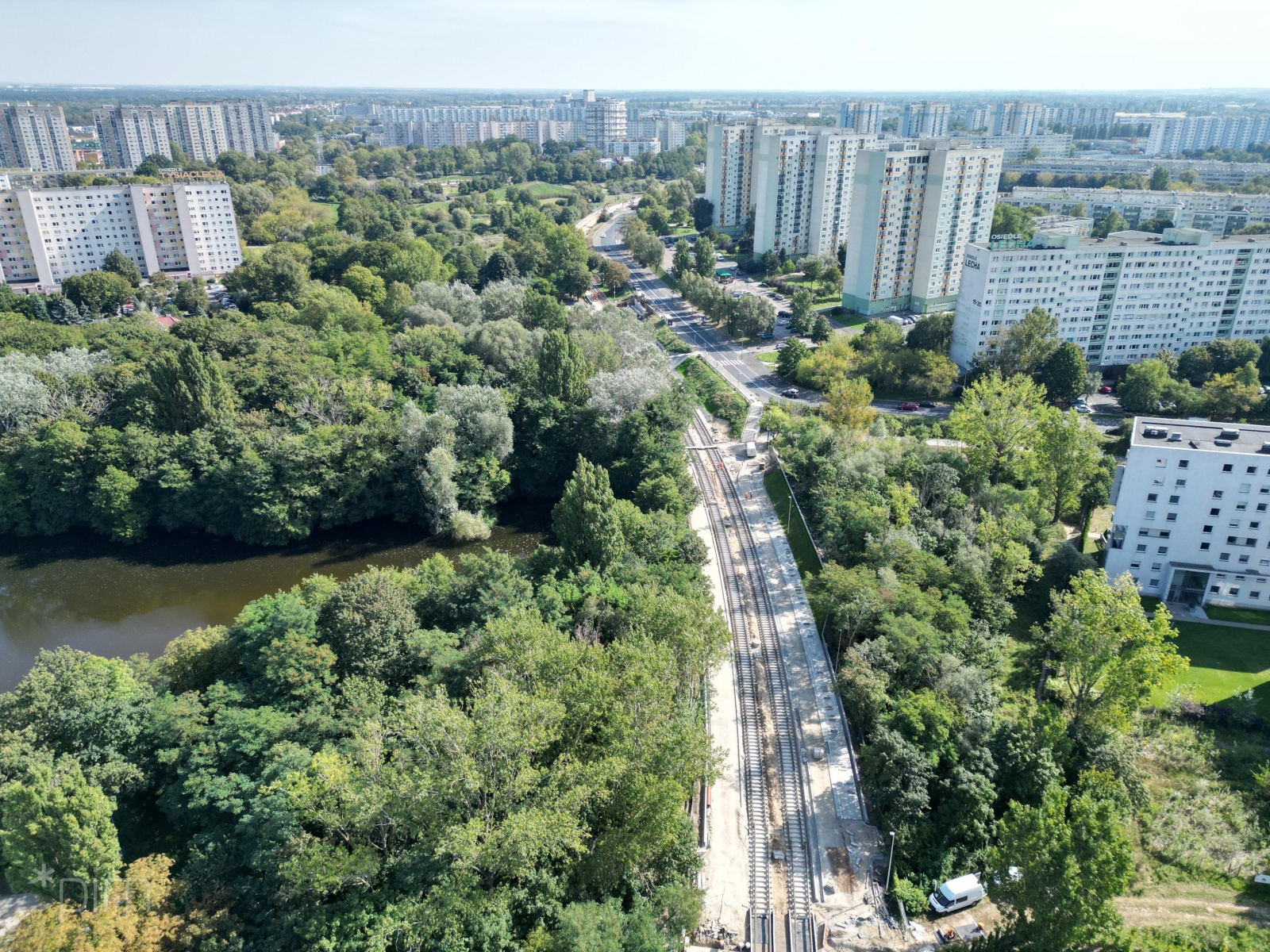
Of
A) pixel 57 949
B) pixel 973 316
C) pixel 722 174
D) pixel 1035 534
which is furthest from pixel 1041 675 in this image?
pixel 722 174

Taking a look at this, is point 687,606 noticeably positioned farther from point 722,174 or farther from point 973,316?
point 722,174

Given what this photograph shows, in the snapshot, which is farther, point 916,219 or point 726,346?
point 916,219

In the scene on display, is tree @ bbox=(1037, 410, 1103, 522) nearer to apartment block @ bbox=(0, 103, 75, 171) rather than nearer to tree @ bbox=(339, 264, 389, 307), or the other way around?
tree @ bbox=(339, 264, 389, 307)

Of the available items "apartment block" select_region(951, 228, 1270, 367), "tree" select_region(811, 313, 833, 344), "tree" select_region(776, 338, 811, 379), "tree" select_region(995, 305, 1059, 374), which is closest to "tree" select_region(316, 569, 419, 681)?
"tree" select_region(776, 338, 811, 379)

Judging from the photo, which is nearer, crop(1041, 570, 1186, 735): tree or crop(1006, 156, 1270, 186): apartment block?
crop(1041, 570, 1186, 735): tree

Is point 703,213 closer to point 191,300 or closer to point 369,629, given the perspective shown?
point 191,300

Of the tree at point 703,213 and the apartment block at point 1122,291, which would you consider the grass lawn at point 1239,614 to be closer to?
the apartment block at point 1122,291

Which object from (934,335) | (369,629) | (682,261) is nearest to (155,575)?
(369,629)
